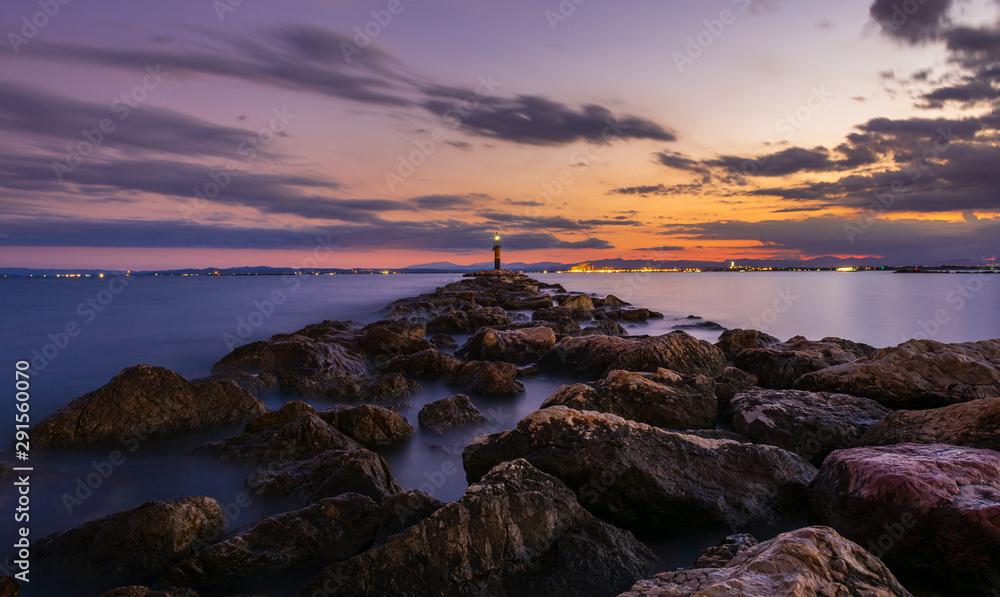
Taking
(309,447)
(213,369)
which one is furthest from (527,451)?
(213,369)

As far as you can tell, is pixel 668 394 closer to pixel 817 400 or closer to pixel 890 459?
pixel 817 400

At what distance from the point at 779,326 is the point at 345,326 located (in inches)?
684

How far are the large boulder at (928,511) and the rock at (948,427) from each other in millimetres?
665

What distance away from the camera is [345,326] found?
1589cm

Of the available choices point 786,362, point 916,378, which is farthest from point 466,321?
point 916,378

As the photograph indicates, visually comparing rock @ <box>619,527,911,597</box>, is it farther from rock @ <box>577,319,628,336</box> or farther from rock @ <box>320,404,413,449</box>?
rock @ <box>577,319,628,336</box>

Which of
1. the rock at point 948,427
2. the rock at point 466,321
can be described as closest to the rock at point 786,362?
the rock at point 948,427

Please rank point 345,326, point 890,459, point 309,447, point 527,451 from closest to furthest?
1. point 890,459
2. point 527,451
3. point 309,447
4. point 345,326

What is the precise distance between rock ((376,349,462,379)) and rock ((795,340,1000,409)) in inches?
235

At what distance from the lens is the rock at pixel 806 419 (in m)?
5.09

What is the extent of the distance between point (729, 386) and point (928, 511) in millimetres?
3988

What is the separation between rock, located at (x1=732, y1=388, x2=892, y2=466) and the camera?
16.7 feet

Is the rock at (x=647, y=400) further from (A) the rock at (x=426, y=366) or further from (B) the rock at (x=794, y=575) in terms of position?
(A) the rock at (x=426, y=366)

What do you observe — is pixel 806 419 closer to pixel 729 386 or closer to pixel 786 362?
pixel 729 386
